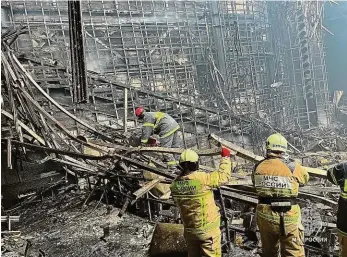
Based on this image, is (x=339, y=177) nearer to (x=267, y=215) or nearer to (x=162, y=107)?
(x=267, y=215)

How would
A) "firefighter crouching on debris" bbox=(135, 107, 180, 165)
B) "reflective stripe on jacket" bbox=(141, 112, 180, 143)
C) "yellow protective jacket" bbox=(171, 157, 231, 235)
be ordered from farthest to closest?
"reflective stripe on jacket" bbox=(141, 112, 180, 143) < "firefighter crouching on debris" bbox=(135, 107, 180, 165) < "yellow protective jacket" bbox=(171, 157, 231, 235)

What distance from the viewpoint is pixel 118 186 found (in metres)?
7.47

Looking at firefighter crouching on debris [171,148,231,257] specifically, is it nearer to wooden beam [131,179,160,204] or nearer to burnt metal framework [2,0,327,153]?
wooden beam [131,179,160,204]

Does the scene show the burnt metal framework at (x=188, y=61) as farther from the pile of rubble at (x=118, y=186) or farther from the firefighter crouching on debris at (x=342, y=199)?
the firefighter crouching on debris at (x=342, y=199)

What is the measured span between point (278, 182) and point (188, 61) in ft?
53.7

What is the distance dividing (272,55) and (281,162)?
1951cm

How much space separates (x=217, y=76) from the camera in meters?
19.9

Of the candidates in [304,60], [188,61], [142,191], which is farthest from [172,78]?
[142,191]

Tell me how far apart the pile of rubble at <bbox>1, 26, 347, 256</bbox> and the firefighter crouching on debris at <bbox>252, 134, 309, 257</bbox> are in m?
0.56

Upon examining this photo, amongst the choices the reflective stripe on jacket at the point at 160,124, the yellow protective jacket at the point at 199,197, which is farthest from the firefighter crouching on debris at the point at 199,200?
the reflective stripe on jacket at the point at 160,124

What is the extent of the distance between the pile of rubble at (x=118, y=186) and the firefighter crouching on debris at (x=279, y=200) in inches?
22.2

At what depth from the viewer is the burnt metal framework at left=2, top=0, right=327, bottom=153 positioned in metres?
14.7

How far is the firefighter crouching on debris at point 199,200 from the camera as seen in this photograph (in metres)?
4.25

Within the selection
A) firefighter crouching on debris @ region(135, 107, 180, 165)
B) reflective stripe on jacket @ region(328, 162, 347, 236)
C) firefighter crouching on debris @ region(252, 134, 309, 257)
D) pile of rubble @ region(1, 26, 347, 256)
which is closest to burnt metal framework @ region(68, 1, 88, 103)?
pile of rubble @ region(1, 26, 347, 256)
